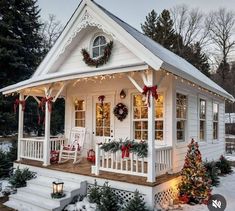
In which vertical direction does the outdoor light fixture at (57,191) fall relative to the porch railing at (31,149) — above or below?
below

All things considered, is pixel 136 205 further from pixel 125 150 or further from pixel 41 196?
pixel 41 196

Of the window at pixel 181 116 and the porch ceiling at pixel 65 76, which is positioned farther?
the window at pixel 181 116

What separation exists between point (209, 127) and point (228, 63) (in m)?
21.9

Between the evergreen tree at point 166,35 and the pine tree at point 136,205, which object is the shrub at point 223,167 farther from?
the evergreen tree at point 166,35

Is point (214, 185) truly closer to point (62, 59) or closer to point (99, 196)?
point (99, 196)

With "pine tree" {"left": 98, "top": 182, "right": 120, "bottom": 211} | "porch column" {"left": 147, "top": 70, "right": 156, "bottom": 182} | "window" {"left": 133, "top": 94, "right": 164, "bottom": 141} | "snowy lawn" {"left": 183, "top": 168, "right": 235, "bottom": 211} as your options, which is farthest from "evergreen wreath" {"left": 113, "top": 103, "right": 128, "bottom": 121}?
"snowy lawn" {"left": 183, "top": 168, "right": 235, "bottom": 211}

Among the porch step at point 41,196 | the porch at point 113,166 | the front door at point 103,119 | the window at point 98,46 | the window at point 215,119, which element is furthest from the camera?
the window at point 215,119

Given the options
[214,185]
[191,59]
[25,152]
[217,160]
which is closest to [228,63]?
[191,59]

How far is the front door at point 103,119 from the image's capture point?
29.1ft

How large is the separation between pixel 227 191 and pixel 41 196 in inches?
200

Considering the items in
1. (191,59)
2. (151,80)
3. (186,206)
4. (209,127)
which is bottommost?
(186,206)

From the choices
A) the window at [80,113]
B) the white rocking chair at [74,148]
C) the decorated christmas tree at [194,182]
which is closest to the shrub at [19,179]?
the white rocking chair at [74,148]

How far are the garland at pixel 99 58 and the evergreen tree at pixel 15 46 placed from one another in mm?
6528

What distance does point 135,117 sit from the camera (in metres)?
8.21
